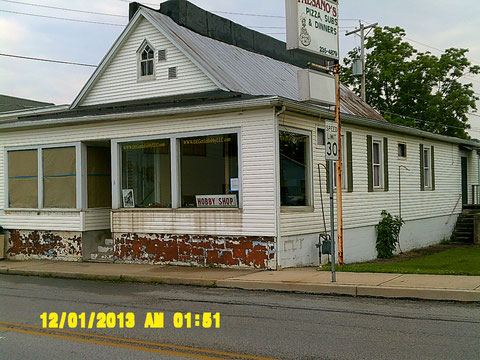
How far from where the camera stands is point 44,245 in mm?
18203

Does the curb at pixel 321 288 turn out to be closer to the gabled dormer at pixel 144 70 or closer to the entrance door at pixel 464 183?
the gabled dormer at pixel 144 70

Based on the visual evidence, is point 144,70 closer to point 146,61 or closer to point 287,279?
point 146,61

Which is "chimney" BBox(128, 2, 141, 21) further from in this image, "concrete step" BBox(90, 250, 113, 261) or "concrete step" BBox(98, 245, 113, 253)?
"concrete step" BBox(90, 250, 113, 261)

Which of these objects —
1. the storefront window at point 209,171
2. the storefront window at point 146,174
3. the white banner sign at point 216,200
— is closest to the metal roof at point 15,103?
the storefront window at point 146,174

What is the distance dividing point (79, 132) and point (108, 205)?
96.6 inches

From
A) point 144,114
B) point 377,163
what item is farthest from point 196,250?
point 377,163

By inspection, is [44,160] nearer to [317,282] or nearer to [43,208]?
[43,208]

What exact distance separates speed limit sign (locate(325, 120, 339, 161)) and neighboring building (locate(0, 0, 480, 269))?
2.27m

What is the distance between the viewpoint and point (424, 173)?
23938 mm

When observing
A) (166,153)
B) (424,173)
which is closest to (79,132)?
(166,153)

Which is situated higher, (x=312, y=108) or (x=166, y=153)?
(x=312, y=108)

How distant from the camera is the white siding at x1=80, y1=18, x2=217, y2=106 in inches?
680

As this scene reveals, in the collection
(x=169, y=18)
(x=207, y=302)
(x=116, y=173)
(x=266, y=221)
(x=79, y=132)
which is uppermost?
(x=169, y=18)
